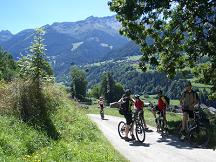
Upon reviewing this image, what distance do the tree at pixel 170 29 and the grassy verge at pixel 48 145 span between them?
552cm

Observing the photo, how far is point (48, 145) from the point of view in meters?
15.8

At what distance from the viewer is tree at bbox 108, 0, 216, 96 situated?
19594 mm

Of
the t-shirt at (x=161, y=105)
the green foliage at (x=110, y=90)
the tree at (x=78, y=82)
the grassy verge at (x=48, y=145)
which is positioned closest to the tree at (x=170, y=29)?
the t-shirt at (x=161, y=105)

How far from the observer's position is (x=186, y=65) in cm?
2447

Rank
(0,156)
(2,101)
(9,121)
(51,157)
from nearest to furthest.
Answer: (0,156)
(51,157)
(9,121)
(2,101)

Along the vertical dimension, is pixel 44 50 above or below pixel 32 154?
→ above

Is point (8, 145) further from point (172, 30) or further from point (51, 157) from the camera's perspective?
point (172, 30)

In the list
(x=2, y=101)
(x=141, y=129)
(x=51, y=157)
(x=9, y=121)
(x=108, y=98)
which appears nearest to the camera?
(x=51, y=157)

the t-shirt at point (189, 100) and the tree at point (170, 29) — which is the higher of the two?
the tree at point (170, 29)

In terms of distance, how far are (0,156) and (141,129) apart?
34.1ft

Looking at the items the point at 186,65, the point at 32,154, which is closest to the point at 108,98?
the point at 186,65

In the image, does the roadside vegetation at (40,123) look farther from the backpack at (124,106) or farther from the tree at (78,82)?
the tree at (78,82)

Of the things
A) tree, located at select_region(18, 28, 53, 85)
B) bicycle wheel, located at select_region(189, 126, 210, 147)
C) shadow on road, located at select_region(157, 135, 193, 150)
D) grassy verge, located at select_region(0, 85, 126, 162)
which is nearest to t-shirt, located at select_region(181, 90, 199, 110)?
bicycle wheel, located at select_region(189, 126, 210, 147)

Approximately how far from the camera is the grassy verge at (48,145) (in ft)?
43.9
